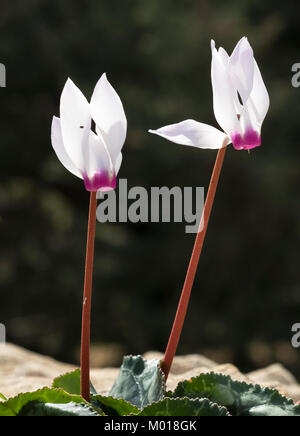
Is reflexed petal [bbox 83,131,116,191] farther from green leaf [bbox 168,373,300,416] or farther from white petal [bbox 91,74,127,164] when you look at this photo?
green leaf [bbox 168,373,300,416]

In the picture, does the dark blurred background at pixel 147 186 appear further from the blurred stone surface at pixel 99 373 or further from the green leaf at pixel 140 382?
the green leaf at pixel 140 382

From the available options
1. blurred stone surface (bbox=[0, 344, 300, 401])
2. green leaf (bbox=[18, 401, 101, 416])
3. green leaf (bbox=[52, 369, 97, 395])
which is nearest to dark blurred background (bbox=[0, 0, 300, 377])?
blurred stone surface (bbox=[0, 344, 300, 401])

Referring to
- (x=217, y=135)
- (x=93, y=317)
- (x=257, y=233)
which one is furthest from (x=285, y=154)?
(x=217, y=135)

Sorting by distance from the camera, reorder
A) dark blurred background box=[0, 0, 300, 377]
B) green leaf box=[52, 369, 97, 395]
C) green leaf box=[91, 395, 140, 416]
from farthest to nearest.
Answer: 1. dark blurred background box=[0, 0, 300, 377]
2. green leaf box=[52, 369, 97, 395]
3. green leaf box=[91, 395, 140, 416]

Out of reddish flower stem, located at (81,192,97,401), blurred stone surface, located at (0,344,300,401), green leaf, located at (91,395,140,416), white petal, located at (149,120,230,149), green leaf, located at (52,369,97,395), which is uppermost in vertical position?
white petal, located at (149,120,230,149)

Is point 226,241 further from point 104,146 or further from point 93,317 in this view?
point 104,146

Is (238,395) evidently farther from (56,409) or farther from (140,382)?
(56,409)

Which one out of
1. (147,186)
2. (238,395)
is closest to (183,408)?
(238,395)
